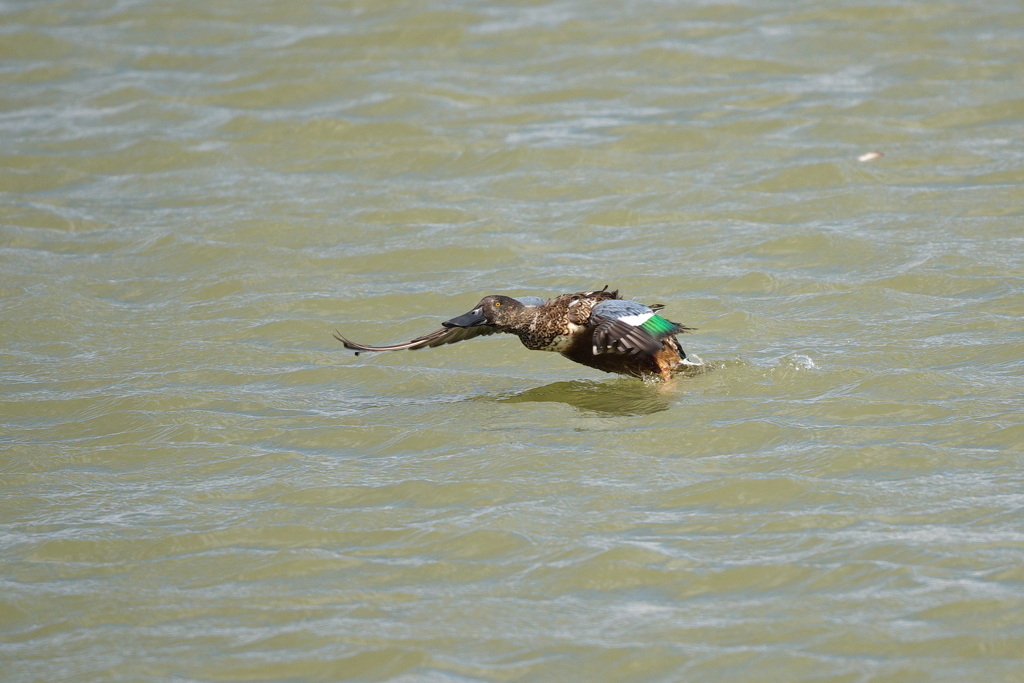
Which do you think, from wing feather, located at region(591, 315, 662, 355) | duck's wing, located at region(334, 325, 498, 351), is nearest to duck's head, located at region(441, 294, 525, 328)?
duck's wing, located at region(334, 325, 498, 351)

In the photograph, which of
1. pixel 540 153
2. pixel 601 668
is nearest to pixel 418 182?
pixel 540 153

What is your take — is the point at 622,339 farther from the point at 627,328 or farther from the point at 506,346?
the point at 506,346

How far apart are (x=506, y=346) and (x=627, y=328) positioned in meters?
1.84

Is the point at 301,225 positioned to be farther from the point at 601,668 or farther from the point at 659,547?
the point at 601,668

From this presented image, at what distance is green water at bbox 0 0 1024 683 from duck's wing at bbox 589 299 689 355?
1.44 ft

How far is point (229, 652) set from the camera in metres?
4.70

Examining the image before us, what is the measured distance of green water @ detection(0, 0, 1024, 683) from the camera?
482 centimetres

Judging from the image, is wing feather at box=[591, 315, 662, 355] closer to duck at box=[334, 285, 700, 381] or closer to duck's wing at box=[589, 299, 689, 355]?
duck's wing at box=[589, 299, 689, 355]

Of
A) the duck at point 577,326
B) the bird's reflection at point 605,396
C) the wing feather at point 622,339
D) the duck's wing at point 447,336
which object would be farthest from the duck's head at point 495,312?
the wing feather at point 622,339

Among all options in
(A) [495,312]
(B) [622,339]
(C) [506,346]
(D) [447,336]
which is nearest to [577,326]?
(A) [495,312]

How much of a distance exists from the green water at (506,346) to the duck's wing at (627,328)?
437 millimetres

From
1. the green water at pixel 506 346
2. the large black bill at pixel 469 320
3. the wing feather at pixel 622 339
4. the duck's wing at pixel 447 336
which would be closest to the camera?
the green water at pixel 506 346

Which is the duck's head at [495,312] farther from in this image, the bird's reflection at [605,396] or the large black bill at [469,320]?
the bird's reflection at [605,396]

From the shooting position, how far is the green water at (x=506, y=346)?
482cm
